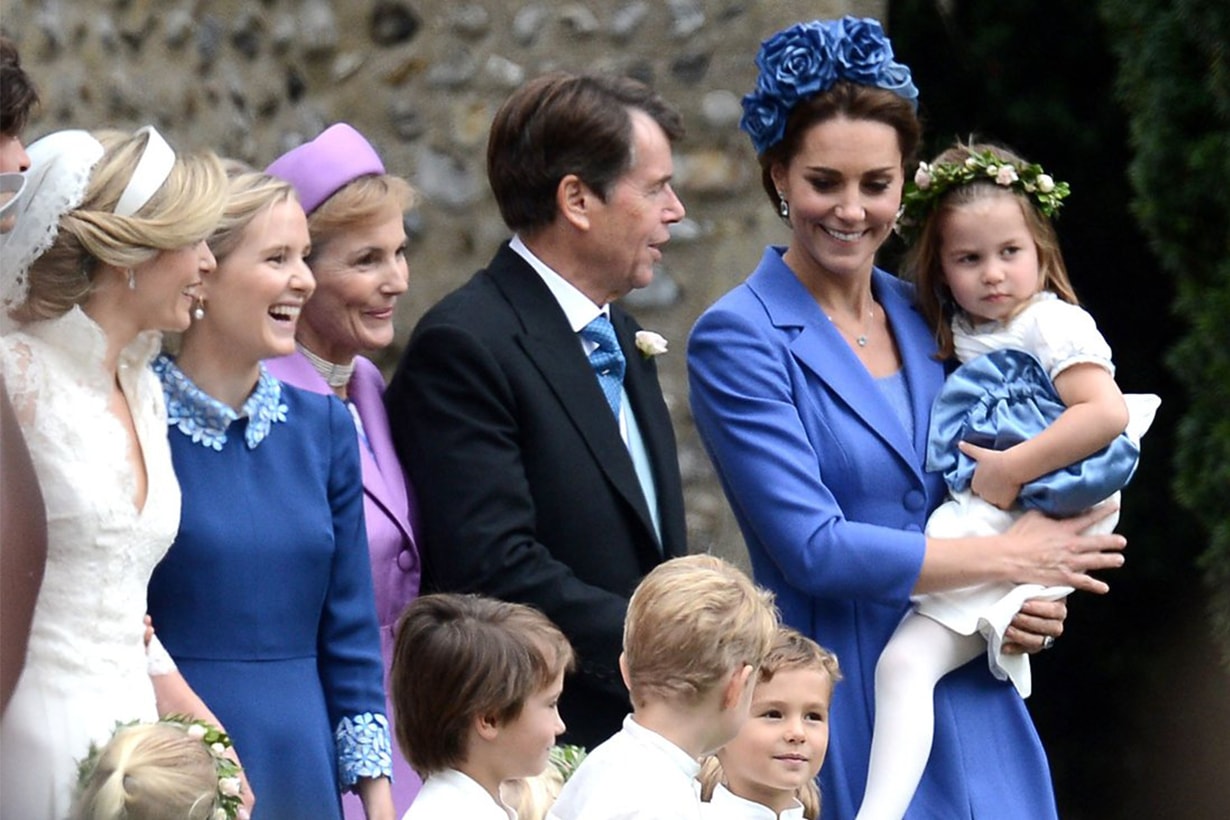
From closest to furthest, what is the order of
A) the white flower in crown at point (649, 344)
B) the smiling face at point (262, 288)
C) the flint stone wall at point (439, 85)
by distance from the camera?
the smiling face at point (262, 288)
the white flower in crown at point (649, 344)
the flint stone wall at point (439, 85)

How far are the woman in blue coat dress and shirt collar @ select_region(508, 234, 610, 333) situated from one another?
41 cm

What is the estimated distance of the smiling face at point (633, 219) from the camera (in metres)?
Result: 4.52

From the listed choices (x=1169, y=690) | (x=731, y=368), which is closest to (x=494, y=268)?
(x=731, y=368)

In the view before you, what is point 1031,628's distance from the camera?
4031mm

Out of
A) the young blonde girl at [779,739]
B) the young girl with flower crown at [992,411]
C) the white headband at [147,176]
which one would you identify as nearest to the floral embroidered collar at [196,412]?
the white headband at [147,176]

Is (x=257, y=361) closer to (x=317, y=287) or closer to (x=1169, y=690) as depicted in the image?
(x=317, y=287)

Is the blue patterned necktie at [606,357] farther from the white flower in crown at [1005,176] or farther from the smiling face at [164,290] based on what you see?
the smiling face at [164,290]

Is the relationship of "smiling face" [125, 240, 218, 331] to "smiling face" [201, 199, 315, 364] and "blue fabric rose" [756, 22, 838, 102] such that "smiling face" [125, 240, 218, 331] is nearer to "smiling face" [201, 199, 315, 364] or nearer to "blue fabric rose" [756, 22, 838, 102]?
"smiling face" [201, 199, 315, 364]

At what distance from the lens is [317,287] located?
445 cm

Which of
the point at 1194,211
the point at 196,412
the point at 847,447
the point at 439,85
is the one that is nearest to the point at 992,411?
the point at 847,447

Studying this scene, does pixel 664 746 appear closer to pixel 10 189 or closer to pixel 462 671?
pixel 462 671

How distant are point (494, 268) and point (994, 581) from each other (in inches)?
46.7

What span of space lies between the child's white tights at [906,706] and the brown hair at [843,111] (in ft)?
2.83

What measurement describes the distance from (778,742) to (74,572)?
1.15 m
